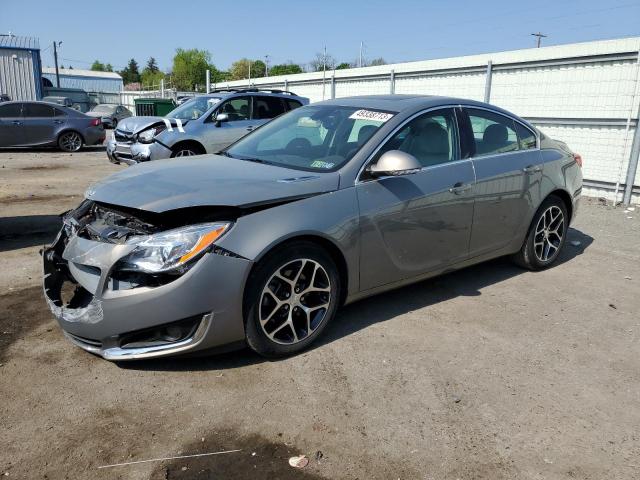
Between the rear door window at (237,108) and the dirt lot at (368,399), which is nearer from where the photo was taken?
the dirt lot at (368,399)

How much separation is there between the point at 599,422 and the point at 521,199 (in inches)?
94.6

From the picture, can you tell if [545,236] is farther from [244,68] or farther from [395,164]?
[244,68]

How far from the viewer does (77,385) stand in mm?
3105

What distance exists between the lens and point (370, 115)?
13.8ft

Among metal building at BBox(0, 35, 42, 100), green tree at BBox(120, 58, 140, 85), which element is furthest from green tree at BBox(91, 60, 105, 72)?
metal building at BBox(0, 35, 42, 100)

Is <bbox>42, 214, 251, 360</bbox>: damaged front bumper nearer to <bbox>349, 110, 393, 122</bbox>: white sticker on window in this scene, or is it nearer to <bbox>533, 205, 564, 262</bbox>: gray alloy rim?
<bbox>349, 110, 393, 122</bbox>: white sticker on window

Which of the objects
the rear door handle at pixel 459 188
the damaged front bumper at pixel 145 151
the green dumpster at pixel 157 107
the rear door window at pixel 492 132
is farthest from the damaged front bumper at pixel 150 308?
the green dumpster at pixel 157 107

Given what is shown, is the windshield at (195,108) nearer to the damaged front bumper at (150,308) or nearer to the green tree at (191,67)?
the damaged front bumper at (150,308)

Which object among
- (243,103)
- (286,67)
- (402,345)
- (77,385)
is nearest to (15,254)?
(77,385)

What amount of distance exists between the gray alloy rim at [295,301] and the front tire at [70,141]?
15.1m

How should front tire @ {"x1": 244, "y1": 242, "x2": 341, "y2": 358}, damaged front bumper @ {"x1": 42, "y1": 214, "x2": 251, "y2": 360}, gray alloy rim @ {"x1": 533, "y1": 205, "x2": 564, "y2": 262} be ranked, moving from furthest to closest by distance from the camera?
gray alloy rim @ {"x1": 533, "y1": 205, "x2": 564, "y2": 262}, front tire @ {"x1": 244, "y1": 242, "x2": 341, "y2": 358}, damaged front bumper @ {"x1": 42, "y1": 214, "x2": 251, "y2": 360}

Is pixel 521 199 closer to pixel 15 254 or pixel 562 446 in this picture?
pixel 562 446

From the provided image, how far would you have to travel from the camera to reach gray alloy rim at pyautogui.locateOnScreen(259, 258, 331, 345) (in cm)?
334

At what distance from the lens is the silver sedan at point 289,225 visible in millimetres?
3029
